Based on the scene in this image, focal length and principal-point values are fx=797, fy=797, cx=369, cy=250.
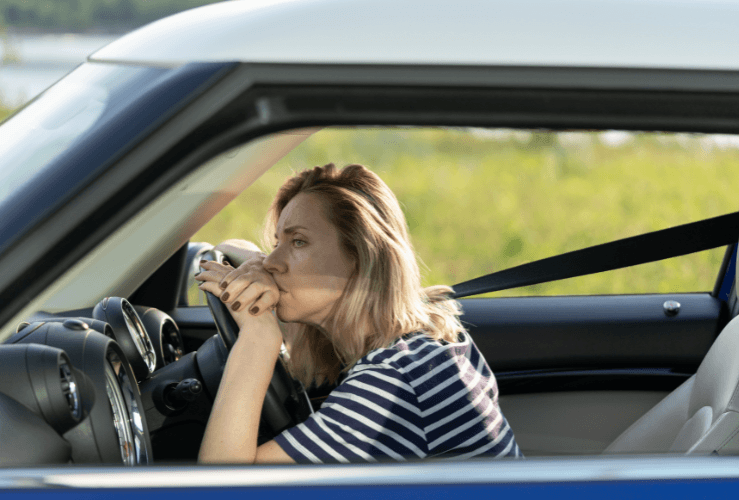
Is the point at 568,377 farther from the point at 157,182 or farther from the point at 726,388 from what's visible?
the point at 157,182

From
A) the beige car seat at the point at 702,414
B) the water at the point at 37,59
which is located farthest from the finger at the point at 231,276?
the water at the point at 37,59

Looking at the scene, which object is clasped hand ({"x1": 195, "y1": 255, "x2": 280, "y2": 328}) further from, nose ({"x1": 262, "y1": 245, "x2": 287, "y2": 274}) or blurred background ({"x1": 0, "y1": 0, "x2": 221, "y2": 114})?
blurred background ({"x1": 0, "y1": 0, "x2": 221, "y2": 114})

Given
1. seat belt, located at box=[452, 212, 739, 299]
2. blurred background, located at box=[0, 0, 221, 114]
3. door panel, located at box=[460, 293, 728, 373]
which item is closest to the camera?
seat belt, located at box=[452, 212, 739, 299]

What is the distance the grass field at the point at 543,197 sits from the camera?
21.1 feet

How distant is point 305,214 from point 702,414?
0.87 meters

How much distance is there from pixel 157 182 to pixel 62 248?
0.13m

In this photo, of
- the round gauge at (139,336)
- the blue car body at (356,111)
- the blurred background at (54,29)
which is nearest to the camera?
the blue car body at (356,111)

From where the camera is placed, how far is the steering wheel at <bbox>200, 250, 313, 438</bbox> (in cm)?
148

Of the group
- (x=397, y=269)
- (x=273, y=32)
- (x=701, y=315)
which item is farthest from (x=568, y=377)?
(x=273, y=32)

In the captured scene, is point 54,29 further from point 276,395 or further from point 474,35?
point 474,35

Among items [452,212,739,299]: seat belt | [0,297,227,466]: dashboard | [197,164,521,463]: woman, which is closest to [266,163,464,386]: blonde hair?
[197,164,521,463]: woman

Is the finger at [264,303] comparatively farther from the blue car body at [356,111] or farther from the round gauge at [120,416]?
the blue car body at [356,111]

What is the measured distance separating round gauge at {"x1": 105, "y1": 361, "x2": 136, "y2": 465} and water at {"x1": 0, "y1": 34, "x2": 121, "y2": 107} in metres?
9.25

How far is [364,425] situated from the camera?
1.18m
